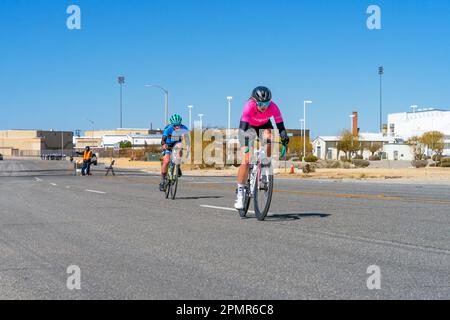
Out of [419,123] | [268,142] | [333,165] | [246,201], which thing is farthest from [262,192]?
[419,123]

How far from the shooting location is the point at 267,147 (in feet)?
32.0

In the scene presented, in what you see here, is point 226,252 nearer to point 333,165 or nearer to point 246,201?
point 246,201

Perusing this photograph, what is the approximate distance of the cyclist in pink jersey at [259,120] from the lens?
378 inches

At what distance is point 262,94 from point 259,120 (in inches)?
17.1

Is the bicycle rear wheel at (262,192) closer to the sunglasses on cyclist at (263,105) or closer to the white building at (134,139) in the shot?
the sunglasses on cyclist at (263,105)

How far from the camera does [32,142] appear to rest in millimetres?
176375

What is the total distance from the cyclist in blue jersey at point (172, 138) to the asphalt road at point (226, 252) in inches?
133

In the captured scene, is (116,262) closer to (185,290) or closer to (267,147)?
(185,290)

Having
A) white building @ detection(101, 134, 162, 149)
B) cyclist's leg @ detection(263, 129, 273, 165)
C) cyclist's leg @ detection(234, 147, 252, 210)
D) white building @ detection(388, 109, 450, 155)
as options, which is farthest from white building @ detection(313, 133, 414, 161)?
cyclist's leg @ detection(263, 129, 273, 165)

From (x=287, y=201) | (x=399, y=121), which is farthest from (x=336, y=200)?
(x=399, y=121)

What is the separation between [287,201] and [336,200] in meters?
1.06

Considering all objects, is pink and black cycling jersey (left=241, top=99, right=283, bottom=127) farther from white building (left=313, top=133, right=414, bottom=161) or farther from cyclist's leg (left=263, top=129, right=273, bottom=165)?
white building (left=313, top=133, right=414, bottom=161)

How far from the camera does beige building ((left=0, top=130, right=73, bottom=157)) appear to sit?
17500 centimetres

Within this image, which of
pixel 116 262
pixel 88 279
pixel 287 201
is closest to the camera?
pixel 88 279
